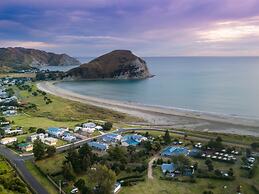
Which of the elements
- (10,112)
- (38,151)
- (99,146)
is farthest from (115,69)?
(38,151)

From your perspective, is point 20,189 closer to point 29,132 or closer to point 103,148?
point 103,148

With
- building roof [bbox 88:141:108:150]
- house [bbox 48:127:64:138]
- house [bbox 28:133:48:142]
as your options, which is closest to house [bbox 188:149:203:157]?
building roof [bbox 88:141:108:150]

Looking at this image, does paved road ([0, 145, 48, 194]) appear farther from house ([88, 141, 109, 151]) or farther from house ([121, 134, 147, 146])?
house ([121, 134, 147, 146])

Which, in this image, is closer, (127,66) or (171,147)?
(171,147)

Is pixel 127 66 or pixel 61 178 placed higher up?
pixel 127 66

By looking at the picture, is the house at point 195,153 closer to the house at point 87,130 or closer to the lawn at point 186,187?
the lawn at point 186,187

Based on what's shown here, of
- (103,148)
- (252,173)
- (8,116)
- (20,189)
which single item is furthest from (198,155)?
(8,116)

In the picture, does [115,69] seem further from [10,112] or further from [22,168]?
[22,168]
